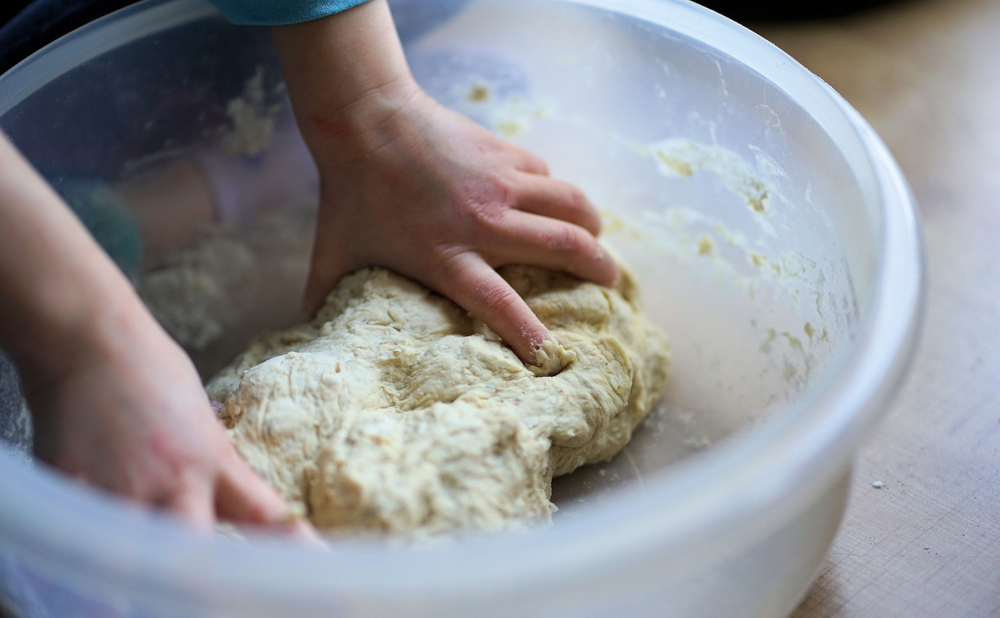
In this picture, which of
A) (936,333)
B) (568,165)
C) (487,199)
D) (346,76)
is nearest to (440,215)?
(487,199)

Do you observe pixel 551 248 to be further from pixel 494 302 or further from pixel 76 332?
pixel 76 332

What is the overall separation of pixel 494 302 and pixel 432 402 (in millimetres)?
130

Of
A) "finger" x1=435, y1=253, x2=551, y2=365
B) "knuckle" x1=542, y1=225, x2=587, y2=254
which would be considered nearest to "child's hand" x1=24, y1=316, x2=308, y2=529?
"finger" x1=435, y1=253, x2=551, y2=365

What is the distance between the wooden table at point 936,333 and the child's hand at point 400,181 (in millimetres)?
360

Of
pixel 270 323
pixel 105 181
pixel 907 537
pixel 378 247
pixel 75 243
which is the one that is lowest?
pixel 907 537

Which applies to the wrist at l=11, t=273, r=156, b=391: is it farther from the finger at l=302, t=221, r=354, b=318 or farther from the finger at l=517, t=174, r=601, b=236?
the finger at l=517, t=174, r=601, b=236

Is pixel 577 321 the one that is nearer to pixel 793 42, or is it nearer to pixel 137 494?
pixel 137 494

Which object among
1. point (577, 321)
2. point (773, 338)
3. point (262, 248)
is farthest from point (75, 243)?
point (773, 338)

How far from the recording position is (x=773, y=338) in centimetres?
94

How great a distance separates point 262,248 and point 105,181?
217 mm

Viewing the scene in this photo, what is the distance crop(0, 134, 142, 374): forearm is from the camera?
1.81 ft

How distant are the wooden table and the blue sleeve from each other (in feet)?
2.28

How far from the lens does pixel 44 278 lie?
21.8 inches

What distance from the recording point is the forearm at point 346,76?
2.80 ft
